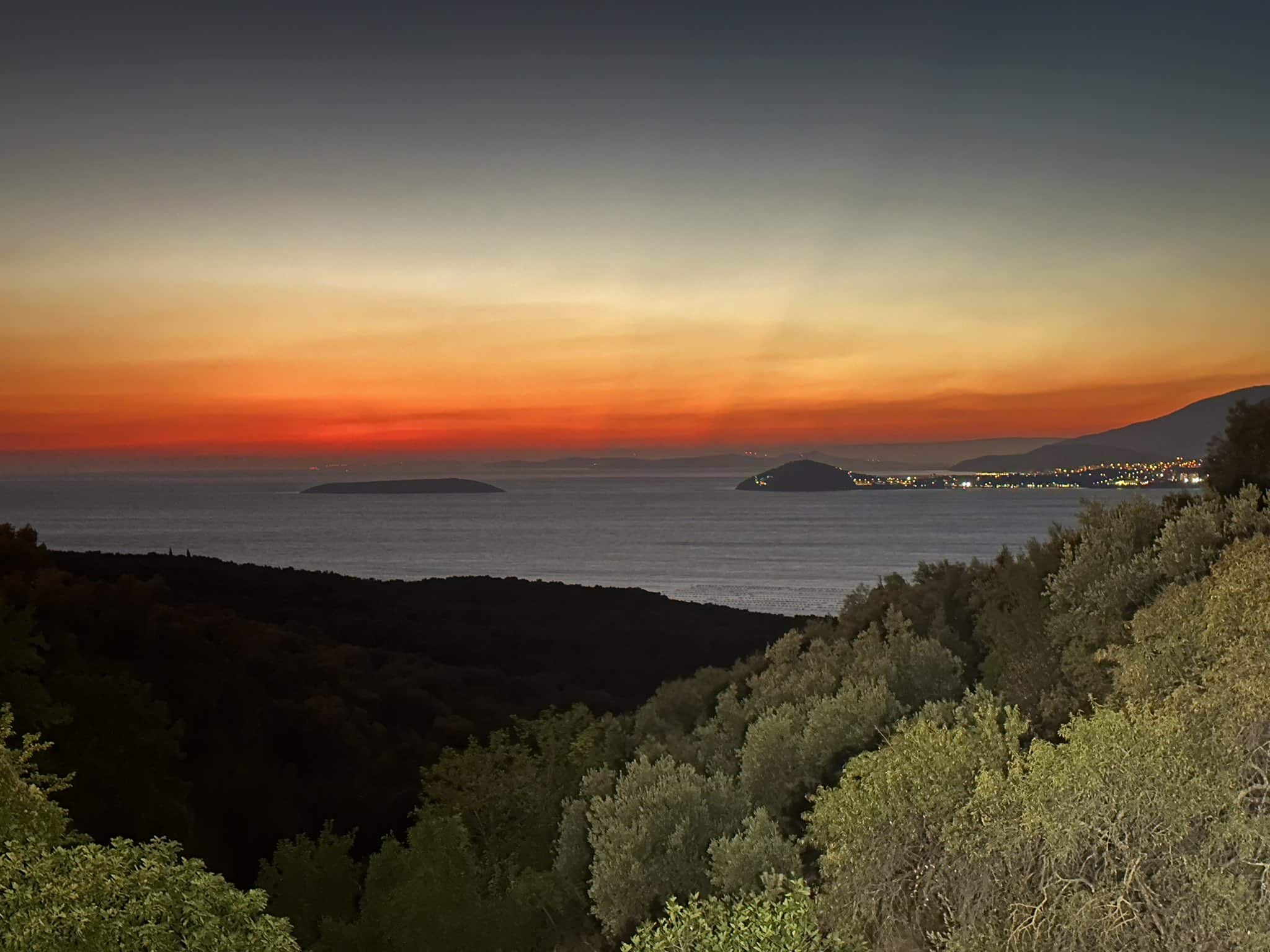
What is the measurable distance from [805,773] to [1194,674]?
232 inches

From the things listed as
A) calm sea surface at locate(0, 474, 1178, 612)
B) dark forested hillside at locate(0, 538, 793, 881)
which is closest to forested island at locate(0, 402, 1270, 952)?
dark forested hillside at locate(0, 538, 793, 881)

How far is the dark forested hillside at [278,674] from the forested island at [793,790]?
6.5 inches

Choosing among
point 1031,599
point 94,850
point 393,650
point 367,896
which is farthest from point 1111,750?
point 393,650

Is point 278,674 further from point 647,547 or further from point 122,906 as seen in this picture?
point 647,547

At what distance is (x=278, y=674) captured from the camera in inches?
1713

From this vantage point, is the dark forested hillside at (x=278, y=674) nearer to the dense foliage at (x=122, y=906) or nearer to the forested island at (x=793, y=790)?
the forested island at (x=793, y=790)

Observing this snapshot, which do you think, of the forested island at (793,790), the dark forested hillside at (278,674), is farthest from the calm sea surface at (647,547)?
the forested island at (793,790)

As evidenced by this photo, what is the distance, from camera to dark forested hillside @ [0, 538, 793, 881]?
23672 mm

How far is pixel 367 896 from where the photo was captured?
20812 mm

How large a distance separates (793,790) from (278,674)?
31.8 metres

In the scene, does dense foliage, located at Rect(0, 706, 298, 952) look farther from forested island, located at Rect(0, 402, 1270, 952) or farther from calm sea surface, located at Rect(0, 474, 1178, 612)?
calm sea surface, located at Rect(0, 474, 1178, 612)

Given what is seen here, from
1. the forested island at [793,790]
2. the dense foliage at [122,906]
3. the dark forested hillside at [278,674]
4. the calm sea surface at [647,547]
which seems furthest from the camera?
the calm sea surface at [647,547]

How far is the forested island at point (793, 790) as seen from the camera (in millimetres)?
10875

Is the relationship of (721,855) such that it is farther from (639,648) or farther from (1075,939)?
(639,648)
